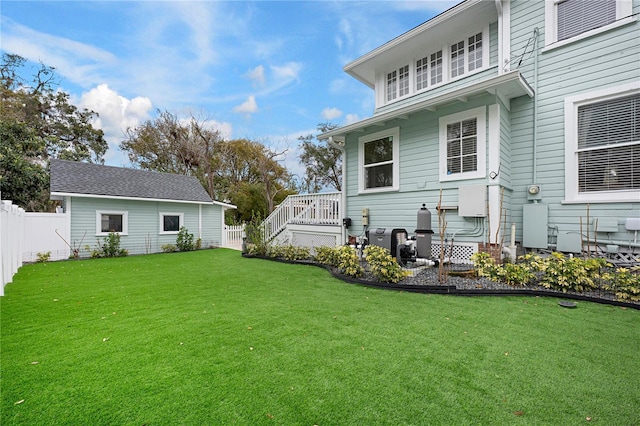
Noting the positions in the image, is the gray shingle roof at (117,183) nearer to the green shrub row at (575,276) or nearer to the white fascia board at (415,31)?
the white fascia board at (415,31)

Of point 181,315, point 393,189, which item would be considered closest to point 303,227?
point 393,189

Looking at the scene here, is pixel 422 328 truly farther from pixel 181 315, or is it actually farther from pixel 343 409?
pixel 181 315

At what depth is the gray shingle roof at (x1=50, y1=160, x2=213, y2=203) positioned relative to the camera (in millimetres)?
11070

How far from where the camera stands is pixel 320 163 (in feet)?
79.4

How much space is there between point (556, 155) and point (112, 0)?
37.3ft

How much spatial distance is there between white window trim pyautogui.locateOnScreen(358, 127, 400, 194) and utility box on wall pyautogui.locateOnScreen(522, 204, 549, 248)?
9.89 feet

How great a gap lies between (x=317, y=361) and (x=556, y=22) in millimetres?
8865

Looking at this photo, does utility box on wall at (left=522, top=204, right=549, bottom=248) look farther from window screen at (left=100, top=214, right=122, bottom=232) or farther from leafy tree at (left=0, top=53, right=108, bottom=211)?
leafy tree at (left=0, top=53, right=108, bottom=211)

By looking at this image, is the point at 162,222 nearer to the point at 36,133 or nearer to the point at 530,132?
the point at 36,133

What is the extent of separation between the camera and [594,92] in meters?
6.00

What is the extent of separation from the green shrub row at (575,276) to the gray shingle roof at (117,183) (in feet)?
42.4

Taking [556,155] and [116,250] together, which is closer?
[556,155]

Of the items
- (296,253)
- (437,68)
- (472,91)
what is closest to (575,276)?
(472,91)

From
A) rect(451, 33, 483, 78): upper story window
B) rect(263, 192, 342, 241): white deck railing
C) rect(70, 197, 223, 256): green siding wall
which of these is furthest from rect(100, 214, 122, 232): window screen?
rect(451, 33, 483, 78): upper story window
